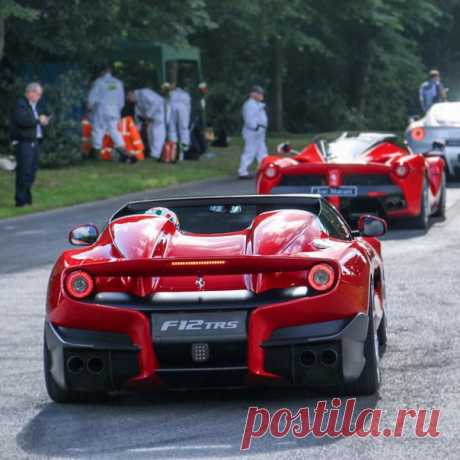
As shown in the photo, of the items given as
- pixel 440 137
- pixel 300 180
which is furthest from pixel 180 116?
pixel 300 180

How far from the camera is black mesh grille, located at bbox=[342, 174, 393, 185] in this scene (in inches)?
634

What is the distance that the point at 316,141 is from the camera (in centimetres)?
1725

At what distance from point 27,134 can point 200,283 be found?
13.8m

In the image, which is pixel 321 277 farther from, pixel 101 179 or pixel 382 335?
pixel 101 179

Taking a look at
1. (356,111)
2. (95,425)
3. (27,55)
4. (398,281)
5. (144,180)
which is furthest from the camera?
(356,111)

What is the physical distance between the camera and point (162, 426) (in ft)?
21.6

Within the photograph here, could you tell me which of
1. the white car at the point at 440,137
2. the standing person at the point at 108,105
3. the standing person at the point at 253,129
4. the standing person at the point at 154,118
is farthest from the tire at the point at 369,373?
the standing person at the point at 154,118

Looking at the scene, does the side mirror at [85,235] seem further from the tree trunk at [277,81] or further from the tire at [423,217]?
the tree trunk at [277,81]

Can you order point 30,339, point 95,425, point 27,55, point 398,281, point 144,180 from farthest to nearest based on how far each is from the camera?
point 27,55, point 144,180, point 398,281, point 30,339, point 95,425

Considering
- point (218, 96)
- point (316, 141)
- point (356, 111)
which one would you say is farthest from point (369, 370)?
point (356, 111)

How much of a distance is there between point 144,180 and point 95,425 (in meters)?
18.8

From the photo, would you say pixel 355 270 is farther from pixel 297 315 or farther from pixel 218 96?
pixel 218 96

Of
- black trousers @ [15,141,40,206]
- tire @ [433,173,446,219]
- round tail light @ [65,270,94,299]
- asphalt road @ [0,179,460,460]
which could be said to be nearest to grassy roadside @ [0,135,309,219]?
black trousers @ [15,141,40,206]

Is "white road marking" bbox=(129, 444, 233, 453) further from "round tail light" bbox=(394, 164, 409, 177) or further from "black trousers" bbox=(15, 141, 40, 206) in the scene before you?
"black trousers" bbox=(15, 141, 40, 206)
